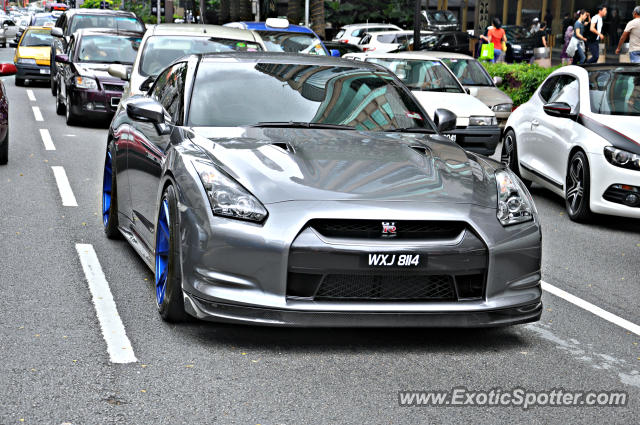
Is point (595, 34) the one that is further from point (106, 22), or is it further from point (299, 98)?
point (299, 98)

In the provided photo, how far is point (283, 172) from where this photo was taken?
5320 millimetres

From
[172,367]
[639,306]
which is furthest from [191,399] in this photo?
[639,306]

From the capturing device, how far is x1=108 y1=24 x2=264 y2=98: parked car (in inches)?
519

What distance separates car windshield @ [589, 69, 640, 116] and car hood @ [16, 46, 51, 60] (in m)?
19.1

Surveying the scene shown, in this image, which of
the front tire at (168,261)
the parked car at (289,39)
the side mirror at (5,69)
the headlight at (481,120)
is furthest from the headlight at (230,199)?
the parked car at (289,39)

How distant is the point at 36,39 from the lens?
28.4 metres

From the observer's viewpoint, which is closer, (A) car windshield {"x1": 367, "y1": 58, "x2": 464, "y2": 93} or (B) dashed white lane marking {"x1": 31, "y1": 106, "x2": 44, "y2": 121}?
(A) car windshield {"x1": 367, "y1": 58, "x2": 464, "y2": 93}

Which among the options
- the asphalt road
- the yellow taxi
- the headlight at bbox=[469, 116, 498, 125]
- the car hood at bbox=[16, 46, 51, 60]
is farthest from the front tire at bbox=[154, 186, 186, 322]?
the car hood at bbox=[16, 46, 51, 60]

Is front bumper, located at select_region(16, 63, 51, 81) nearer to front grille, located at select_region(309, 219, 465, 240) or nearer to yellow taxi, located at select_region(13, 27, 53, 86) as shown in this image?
yellow taxi, located at select_region(13, 27, 53, 86)

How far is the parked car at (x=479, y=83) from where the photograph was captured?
16.6 meters

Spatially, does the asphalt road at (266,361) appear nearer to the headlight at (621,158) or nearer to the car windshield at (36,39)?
the headlight at (621,158)

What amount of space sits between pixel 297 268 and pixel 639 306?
2.71 m

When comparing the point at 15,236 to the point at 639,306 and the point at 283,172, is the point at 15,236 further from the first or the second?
the point at 639,306

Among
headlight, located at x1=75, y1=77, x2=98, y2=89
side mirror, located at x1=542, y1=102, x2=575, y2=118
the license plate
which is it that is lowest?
headlight, located at x1=75, y1=77, x2=98, y2=89
